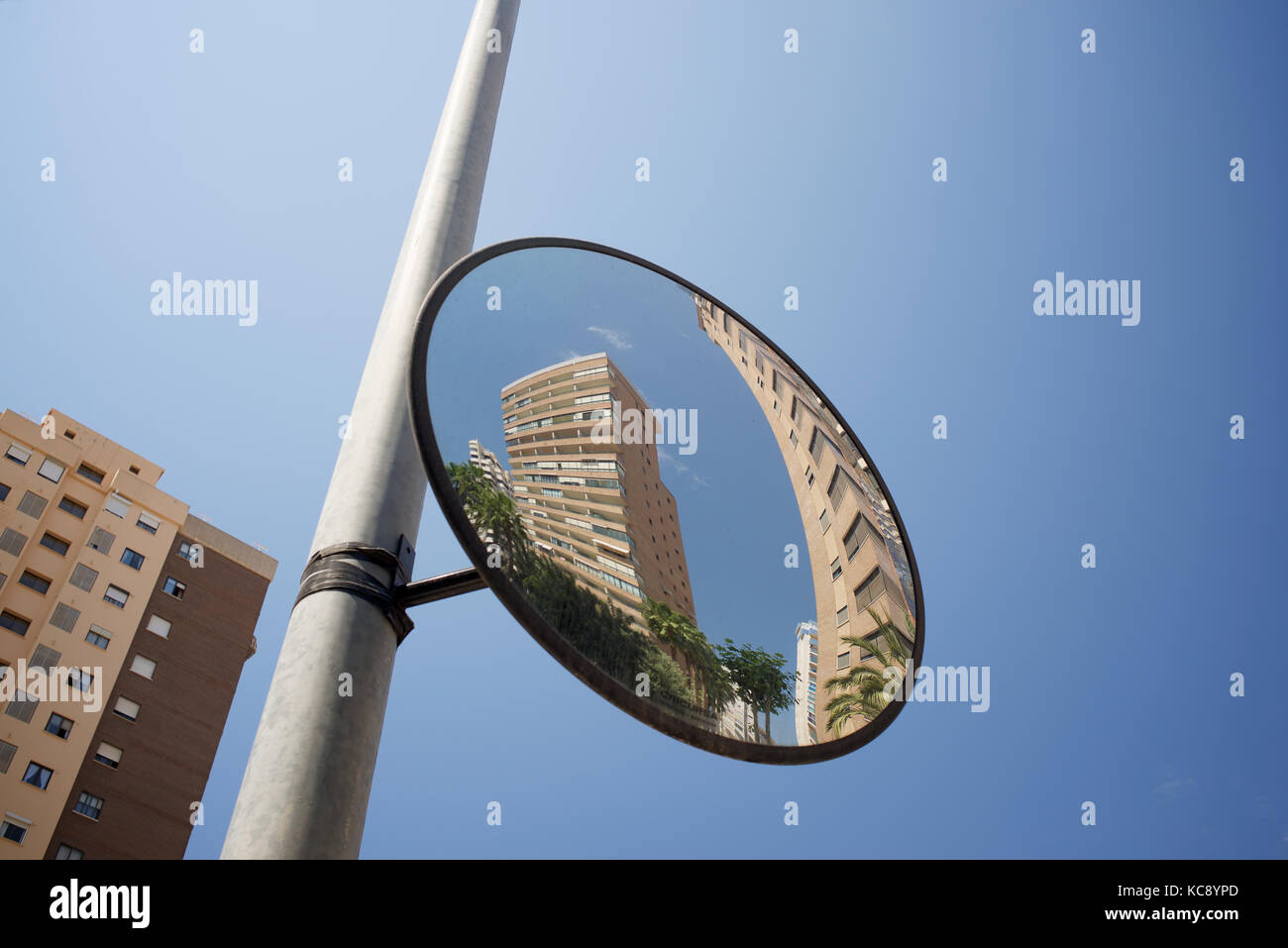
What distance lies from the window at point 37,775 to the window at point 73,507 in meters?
13.2

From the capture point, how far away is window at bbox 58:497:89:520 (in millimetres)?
47844

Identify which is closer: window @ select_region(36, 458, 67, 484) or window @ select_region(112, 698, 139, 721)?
window @ select_region(112, 698, 139, 721)

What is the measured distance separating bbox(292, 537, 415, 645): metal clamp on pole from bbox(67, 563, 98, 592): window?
49489 mm

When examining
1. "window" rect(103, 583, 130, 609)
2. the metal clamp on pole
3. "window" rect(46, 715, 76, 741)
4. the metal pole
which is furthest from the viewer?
"window" rect(103, 583, 130, 609)

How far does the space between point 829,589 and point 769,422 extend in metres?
1.47

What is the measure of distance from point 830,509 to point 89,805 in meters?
44.5

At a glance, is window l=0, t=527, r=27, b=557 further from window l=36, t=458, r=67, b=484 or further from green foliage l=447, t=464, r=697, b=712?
green foliage l=447, t=464, r=697, b=712

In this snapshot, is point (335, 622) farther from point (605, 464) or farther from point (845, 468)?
point (845, 468)

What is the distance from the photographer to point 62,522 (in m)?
47.2

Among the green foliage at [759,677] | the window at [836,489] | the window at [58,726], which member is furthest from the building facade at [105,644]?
the green foliage at [759,677]

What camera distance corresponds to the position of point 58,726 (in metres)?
41.4

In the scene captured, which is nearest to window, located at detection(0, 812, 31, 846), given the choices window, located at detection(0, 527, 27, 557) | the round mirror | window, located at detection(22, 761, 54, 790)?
window, located at detection(22, 761, 54, 790)
